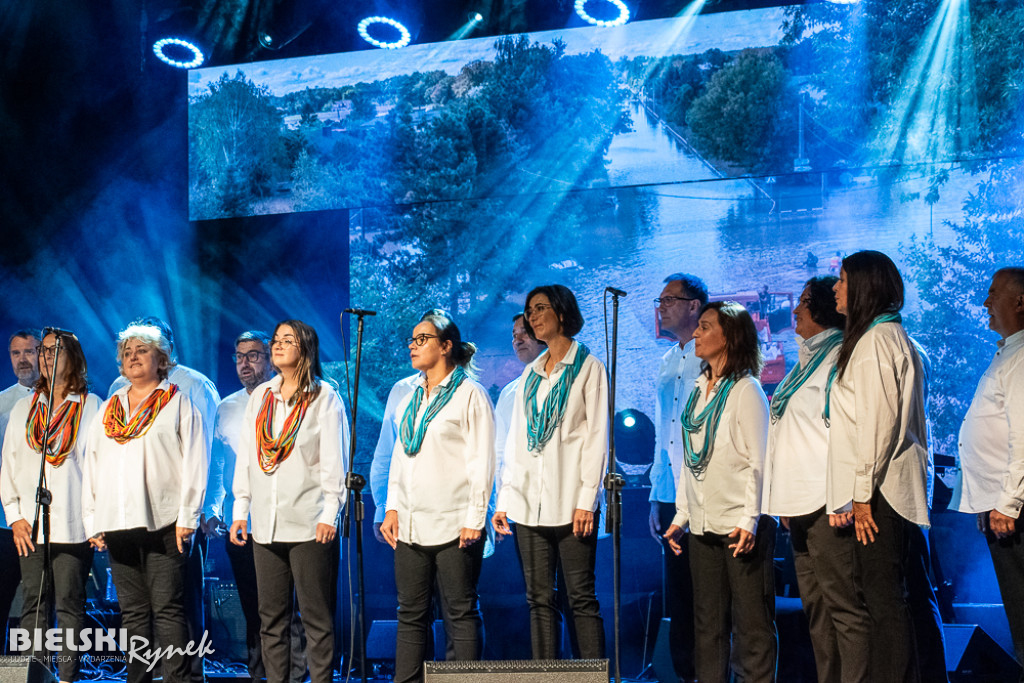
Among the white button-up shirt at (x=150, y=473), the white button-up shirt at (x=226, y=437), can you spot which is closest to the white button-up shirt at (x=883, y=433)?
the white button-up shirt at (x=150, y=473)

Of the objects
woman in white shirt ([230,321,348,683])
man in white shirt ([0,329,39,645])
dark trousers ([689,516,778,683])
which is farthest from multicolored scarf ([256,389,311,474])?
dark trousers ([689,516,778,683])

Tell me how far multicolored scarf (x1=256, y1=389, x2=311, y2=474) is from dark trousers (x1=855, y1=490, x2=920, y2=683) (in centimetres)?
235

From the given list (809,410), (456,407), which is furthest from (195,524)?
(809,410)

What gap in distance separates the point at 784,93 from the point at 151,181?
4.28m

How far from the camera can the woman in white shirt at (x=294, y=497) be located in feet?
13.6

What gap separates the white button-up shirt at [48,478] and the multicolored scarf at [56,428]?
2cm

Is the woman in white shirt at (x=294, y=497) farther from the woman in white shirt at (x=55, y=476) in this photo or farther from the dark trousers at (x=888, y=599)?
the dark trousers at (x=888, y=599)

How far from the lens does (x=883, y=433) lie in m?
3.30

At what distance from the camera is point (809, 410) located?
12.0 ft

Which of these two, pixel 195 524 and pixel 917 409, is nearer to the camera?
pixel 917 409

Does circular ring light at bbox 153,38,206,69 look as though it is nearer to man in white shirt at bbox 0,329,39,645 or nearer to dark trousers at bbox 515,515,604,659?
man in white shirt at bbox 0,329,39,645

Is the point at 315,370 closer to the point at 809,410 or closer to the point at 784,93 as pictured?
the point at 809,410

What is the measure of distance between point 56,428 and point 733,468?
10.4 feet

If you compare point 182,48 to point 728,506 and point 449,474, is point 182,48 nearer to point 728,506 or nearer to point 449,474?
point 449,474
